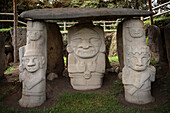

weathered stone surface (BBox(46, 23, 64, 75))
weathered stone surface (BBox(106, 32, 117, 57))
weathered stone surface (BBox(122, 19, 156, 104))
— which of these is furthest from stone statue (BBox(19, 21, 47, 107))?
weathered stone surface (BBox(106, 32, 117, 57))

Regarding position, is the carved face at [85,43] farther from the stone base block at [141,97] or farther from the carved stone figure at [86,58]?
the stone base block at [141,97]

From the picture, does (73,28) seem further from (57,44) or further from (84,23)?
(57,44)

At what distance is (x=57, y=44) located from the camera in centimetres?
549

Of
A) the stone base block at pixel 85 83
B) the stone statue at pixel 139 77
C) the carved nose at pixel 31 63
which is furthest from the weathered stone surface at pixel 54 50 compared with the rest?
the stone statue at pixel 139 77

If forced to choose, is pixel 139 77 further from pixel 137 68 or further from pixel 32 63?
pixel 32 63

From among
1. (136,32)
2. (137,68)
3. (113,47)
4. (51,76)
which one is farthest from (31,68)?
(113,47)

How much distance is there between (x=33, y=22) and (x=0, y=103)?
7.09ft

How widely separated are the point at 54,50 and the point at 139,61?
303 centimetres

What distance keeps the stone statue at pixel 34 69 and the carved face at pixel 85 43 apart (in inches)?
38.8

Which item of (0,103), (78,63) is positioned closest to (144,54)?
(78,63)

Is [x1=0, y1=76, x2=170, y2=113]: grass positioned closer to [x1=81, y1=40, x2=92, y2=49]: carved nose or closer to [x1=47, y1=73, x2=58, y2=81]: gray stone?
[x1=47, y1=73, x2=58, y2=81]: gray stone

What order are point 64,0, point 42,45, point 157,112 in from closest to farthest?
point 157,112
point 42,45
point 64,0

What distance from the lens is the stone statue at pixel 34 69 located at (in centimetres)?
360

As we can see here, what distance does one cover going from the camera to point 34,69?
3.60 metres
